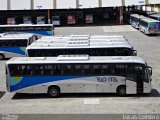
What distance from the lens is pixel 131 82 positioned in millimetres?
22328

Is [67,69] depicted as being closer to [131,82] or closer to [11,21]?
[131,82]

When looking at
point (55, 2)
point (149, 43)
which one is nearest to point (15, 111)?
point (149, 43)

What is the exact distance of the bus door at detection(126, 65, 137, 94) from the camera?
22.2 m

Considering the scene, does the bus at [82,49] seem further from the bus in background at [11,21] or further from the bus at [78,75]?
→ the bus in background at [11,21]

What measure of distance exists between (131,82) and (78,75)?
10.1ft

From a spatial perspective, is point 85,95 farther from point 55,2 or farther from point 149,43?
point 55,2

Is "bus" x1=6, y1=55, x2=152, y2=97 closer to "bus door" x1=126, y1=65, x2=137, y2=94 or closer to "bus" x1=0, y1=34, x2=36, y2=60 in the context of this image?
"bus door" x1=126, y1=65, x2=137, y2=94

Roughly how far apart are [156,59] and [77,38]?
728 centimetres

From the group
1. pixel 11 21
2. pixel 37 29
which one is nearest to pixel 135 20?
pixel 37 29

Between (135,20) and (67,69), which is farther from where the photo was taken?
(135,20)

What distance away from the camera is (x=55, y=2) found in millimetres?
65438

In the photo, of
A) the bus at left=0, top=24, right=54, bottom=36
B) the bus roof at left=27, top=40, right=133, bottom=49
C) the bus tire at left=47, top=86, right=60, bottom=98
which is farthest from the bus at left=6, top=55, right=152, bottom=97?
the bus at left=0, top=24, right=54, bottom=36

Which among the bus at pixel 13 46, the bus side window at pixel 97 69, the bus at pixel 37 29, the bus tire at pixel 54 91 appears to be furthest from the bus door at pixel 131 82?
the bus at pixel 37 29

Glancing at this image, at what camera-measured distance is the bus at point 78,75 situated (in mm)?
22250
